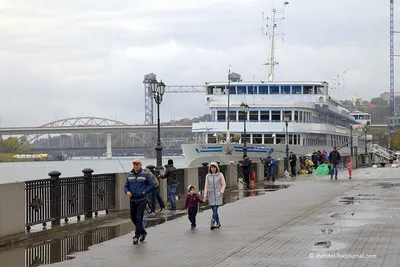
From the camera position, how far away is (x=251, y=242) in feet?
44.1

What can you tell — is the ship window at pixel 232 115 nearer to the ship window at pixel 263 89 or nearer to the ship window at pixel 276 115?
the ship window at pixel 276 115

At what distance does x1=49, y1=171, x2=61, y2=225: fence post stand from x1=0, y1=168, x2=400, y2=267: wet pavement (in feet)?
3.46

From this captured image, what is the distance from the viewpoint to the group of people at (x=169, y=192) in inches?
540

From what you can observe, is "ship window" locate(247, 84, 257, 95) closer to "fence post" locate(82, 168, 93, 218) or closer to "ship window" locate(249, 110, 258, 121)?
"ship window" locate(249, 110, 258, 121)

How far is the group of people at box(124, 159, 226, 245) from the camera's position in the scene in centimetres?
1372

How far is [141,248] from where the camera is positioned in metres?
13.1

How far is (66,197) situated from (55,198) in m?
0.73

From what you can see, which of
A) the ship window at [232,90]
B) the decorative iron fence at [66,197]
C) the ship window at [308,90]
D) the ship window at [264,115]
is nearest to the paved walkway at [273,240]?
the decorative iron fence at [66,197]

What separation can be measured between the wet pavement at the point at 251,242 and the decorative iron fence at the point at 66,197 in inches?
41.1

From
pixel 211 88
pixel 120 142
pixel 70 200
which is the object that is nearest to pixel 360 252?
pixel 70 200

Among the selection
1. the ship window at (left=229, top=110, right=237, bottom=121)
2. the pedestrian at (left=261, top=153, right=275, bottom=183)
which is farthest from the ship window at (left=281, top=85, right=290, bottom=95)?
the pedestrian at (left=261, top=153, right=275, bottom=183)

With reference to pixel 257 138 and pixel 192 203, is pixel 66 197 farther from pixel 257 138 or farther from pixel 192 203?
pixel 257 138

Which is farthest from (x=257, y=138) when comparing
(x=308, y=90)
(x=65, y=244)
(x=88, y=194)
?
(x=65, y=244)

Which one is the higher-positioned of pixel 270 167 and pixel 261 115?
pixel 261 115
